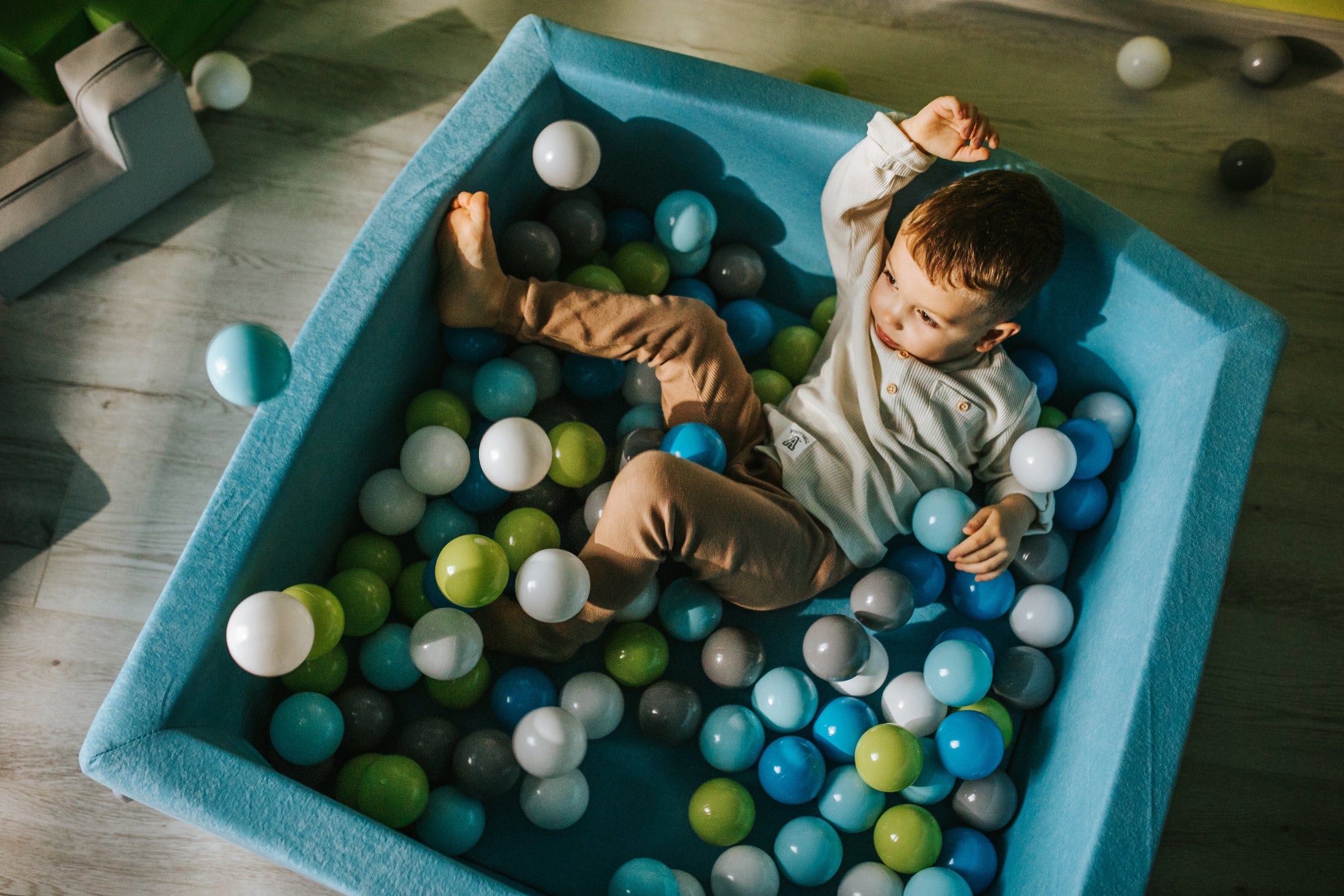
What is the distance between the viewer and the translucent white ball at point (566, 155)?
1455 mm

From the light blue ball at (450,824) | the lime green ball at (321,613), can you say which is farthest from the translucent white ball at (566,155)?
the light blue ball at (450,824)

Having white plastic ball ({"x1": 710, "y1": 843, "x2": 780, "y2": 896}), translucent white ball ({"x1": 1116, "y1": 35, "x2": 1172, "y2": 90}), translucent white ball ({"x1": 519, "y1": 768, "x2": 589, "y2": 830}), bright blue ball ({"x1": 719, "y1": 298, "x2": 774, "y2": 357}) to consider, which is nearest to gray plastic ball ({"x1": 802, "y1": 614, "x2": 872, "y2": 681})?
white plastic ball ({"x1": 710, "y1": 843, "x2": 780, "y2": 896})

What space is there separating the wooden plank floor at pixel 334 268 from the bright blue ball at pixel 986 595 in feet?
1.34

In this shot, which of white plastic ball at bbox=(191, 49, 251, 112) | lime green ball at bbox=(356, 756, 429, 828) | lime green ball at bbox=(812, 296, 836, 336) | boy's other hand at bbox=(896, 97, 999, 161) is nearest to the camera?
lime green ball at bbox=(356, 756, 429, 828)

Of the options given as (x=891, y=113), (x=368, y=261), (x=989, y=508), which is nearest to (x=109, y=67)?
(x=368, y=261)

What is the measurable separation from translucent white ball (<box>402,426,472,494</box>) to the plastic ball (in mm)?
526

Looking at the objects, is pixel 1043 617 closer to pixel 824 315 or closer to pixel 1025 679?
pixel 1025 679

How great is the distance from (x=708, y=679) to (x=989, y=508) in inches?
18.4

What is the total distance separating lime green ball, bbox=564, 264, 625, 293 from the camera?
5.11 ft

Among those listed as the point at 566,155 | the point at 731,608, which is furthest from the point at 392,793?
the point at 566,155

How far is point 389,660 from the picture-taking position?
135 cm

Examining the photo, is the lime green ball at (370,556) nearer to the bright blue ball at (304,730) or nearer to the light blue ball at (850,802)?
the bright blue ball at (304,730)

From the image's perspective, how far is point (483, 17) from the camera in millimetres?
1979

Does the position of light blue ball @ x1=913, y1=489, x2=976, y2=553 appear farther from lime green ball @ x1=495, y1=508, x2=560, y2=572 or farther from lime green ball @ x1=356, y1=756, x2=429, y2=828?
lime green ball @ x1=356, y1=756, x2=429, y2=828
